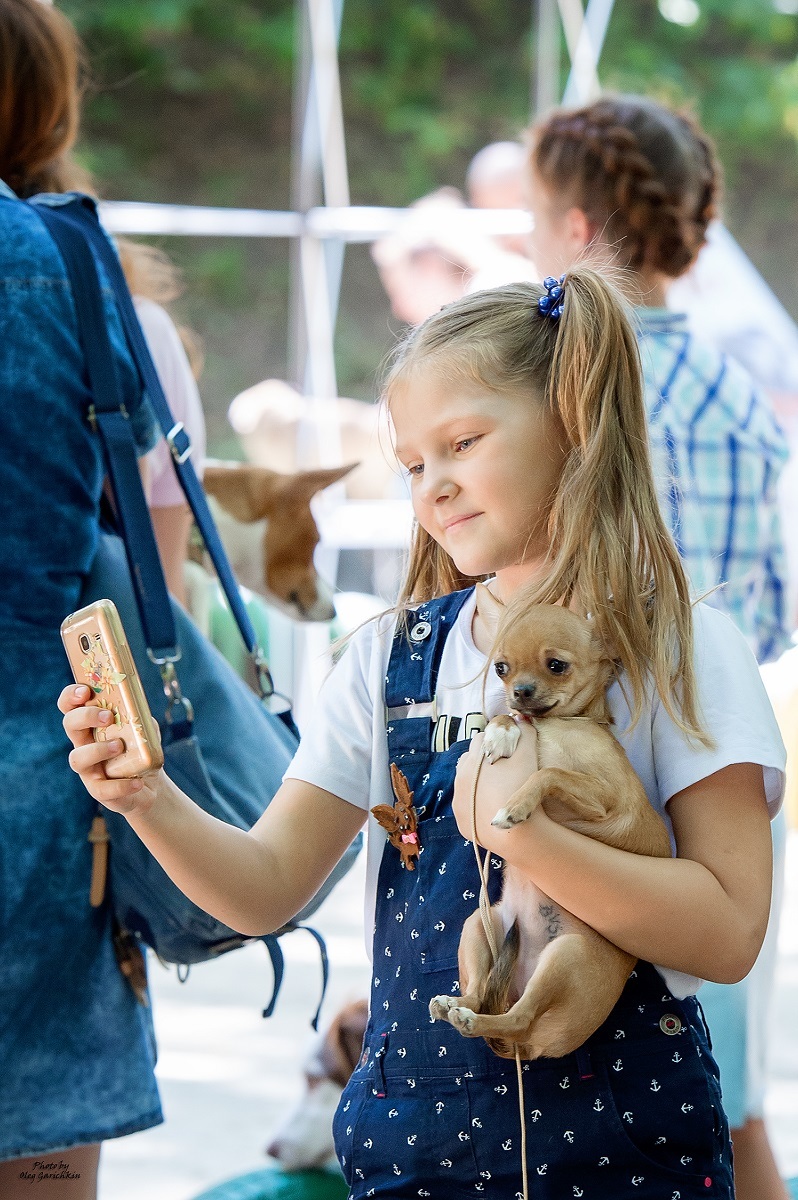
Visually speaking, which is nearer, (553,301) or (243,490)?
(553,301)

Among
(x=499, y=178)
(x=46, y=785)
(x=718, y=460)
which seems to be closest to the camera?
(x=46, y=785)

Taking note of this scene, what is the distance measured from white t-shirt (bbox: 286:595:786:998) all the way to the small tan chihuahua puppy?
64 millimetres

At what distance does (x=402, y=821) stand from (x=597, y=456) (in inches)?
14.8

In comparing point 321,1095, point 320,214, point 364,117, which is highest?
point 364,117

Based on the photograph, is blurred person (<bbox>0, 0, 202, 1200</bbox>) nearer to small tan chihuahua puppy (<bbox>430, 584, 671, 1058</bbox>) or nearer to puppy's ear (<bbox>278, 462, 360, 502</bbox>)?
small tan chihuahua puppy (<bbox>430, 584, 671, 1058</bbox>)

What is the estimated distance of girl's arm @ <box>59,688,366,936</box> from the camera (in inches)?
45.3

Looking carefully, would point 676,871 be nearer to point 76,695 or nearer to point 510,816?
point 510,816

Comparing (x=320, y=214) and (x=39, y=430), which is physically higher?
(x=320, y=214)

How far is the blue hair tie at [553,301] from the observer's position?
1.29 metres

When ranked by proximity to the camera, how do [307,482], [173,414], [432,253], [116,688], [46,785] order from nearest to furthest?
[116,688] → [46,785] → [173,414] → [307,482] → [432,253]

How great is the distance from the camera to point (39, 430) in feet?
5.11

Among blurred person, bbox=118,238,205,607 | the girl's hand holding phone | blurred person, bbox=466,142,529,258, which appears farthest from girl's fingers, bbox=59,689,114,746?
blurred person, bbox=466,142,529,258

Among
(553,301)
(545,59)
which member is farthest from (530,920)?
(545,59)

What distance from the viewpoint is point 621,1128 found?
43.6 inches
